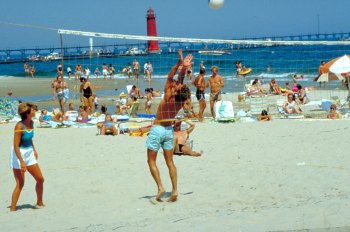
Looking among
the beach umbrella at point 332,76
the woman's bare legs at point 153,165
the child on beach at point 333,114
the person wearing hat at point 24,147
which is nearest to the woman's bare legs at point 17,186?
the person wearing hat at point 24,147

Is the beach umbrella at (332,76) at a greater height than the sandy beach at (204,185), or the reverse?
the beach umbrella at (332,76)

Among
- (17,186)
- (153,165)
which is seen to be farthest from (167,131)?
(17,186)

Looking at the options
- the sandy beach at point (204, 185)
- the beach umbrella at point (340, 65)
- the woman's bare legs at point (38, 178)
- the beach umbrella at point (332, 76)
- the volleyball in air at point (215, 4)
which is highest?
the volleyball in air at point (215, 4)

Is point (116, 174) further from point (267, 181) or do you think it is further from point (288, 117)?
point (288, 117)

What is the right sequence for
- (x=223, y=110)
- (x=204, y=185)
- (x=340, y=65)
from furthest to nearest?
(x=340, y=65) < (x=223, y=110) < (x=204, y=185)

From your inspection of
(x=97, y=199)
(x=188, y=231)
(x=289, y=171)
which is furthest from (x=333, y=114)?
(x=188, y=231)

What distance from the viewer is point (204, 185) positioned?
670 centimetres

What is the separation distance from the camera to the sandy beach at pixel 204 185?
17.2 ft

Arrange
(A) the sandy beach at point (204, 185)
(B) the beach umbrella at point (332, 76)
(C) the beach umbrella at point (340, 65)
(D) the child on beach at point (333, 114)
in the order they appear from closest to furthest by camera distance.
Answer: (A) the sandy beach at point (204, 185)
(D) the child on beach at point (333, 114)
(C) the beach umbrella at point (340, 65)
(B) the beach umbrella at point (332, 76)

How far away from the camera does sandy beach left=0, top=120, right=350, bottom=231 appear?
206 inches

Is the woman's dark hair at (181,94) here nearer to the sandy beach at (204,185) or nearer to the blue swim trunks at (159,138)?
the blue swim trunks at (159,138)

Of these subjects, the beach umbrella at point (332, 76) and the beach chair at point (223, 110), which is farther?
the beach umbrella at point (332, 76)

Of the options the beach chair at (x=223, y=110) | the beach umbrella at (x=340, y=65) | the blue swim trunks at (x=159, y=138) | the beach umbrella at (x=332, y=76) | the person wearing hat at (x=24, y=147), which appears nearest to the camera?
the person wearing hat at (x=24, y=147)

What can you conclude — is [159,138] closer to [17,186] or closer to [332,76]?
[17,186]
